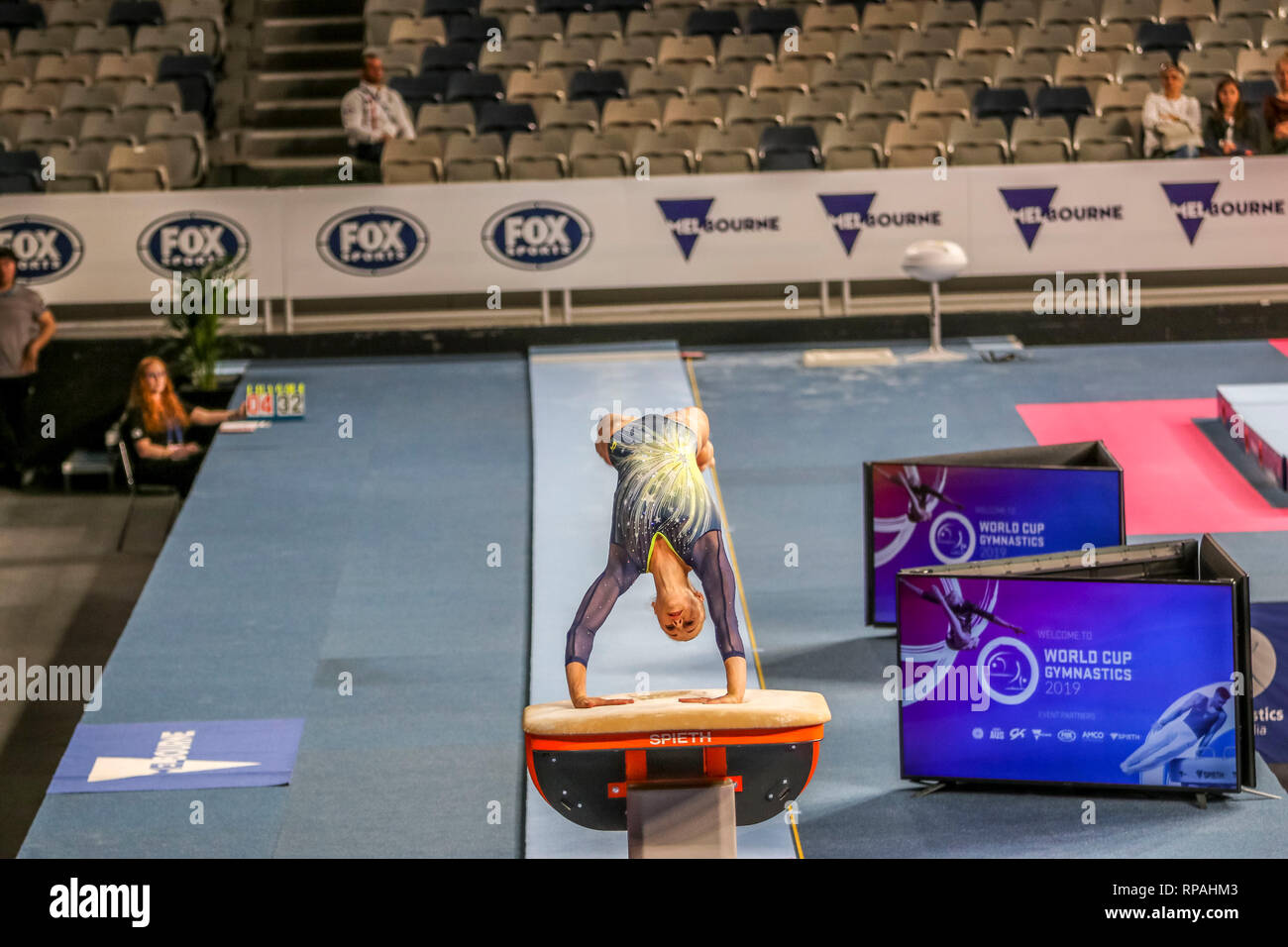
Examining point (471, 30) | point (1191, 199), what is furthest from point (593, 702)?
point (471, 30)

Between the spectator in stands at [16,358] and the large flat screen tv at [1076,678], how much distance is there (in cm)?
772

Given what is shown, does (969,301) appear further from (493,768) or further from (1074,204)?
(493,768)

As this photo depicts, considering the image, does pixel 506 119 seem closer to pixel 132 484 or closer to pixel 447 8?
pixel 447 8

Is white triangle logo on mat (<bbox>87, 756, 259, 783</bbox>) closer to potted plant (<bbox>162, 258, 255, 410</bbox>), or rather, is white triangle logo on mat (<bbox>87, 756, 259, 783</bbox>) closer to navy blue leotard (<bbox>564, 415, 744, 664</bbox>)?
navy blue leotard (<bbox>564, 415, 744, 664</bbox>)

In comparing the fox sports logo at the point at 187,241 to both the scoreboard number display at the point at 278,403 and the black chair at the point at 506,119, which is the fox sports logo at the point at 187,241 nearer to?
the scoreboard number display at the point at 278,403

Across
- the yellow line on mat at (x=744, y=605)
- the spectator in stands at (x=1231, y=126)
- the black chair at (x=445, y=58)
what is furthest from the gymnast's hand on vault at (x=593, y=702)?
the black chair at (x=445, y=58)

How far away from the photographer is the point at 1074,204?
14.0m

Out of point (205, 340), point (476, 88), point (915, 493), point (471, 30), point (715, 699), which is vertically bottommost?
point (715, 699)

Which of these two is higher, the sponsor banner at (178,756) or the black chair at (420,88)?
the black chair at (420,88)

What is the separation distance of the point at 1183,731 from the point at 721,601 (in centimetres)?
229

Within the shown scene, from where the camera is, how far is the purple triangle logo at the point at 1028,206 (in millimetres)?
14016

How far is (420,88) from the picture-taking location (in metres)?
15.5

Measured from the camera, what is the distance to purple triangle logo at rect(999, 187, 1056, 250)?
14.0 metres

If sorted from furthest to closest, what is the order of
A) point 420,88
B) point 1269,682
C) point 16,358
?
point 420,88 → point 16,358 → point 1269,682
